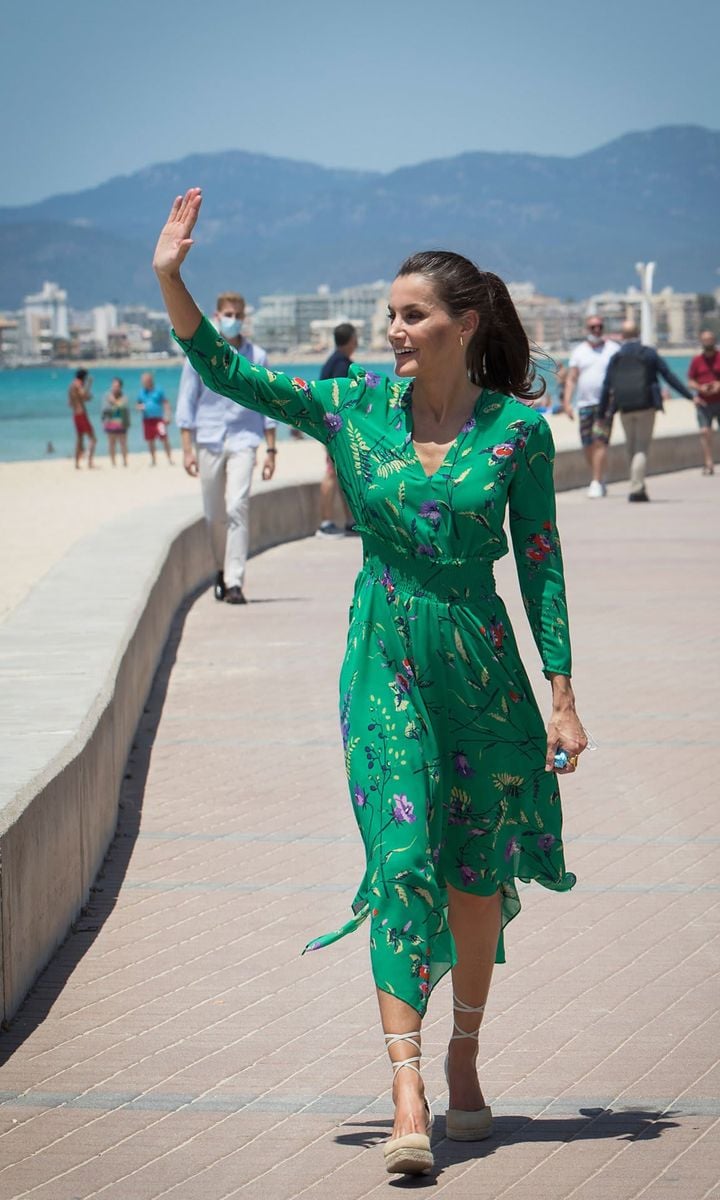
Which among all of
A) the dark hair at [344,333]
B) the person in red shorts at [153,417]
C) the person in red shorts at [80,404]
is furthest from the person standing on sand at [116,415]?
the dark hair at [344,333]

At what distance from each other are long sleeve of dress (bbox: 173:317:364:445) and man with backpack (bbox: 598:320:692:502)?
16.0 m

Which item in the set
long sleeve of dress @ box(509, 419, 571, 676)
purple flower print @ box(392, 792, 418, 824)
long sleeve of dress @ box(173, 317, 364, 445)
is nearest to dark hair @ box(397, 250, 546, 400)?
long sleeve of dress @ box(509, 419, 571, 676)

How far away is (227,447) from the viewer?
42.3 ft

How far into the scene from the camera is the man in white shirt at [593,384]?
20672 millimetres

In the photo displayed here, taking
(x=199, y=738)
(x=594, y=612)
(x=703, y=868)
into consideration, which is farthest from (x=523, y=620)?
(x=703, y=868)

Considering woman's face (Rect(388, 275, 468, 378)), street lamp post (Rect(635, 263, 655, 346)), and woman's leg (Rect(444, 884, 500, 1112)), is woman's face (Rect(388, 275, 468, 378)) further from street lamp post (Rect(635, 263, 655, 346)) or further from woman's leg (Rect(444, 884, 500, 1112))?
street lamp post (Rect(635, 263, 655, 346))

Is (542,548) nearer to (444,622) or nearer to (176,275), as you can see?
(444,622)

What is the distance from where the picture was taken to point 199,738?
8781 mm

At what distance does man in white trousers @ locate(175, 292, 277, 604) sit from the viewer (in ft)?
41.8

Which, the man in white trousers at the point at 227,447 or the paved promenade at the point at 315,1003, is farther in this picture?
the man in white trousers at the point at 227,447

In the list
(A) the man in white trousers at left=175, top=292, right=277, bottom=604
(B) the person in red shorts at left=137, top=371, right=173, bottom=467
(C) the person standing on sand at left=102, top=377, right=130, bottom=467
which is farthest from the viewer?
(B) the person in red shorts at left=137, top=371, right=173, bottom=467

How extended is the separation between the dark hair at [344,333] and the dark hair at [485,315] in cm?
1276

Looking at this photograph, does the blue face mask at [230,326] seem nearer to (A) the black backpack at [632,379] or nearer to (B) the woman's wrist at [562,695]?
(A) the black backpack at [632,379]

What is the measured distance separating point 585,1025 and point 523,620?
7676mm
